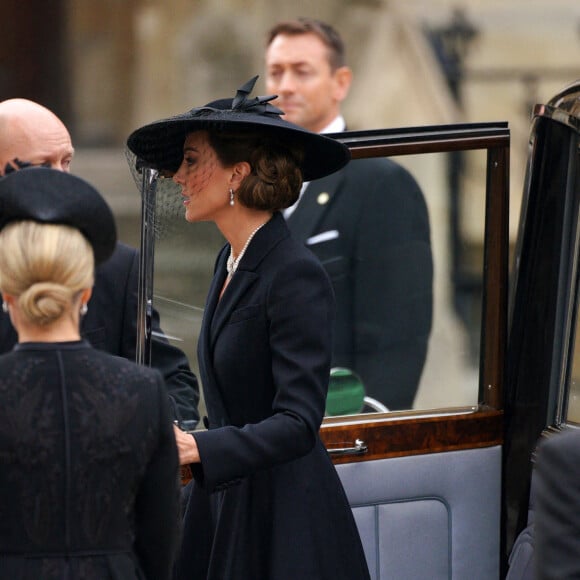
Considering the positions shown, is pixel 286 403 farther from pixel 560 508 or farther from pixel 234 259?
pixel 560 508

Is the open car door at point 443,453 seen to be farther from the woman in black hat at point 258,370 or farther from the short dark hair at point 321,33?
the short dark hair at point 321,33

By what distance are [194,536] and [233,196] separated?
80 cm

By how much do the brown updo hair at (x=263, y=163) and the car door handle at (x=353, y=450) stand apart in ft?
2.53

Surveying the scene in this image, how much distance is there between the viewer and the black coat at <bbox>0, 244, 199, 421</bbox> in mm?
3412

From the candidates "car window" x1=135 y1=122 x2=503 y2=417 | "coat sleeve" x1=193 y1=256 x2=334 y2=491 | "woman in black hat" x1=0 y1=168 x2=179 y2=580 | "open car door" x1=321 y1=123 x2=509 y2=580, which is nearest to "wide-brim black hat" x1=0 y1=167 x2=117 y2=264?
"woman in black hat" x1=0 y1=168 x2=179 y2=580

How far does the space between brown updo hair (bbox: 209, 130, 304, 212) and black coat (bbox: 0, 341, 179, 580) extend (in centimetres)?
78

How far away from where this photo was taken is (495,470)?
378 centimetres

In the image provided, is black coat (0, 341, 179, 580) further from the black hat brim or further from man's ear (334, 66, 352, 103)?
man's ear (334, 66, 352, 103)

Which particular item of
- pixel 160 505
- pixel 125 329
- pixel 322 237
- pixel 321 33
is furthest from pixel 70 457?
pixel 321 33

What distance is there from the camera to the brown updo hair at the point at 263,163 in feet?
10.2

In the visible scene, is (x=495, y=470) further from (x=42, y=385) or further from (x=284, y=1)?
(x=284, y=1)

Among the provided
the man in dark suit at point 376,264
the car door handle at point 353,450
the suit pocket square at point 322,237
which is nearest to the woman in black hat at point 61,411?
the car door handle at point 353,450

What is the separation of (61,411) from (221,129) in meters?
0.98

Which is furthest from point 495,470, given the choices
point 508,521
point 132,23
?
point 132,23
